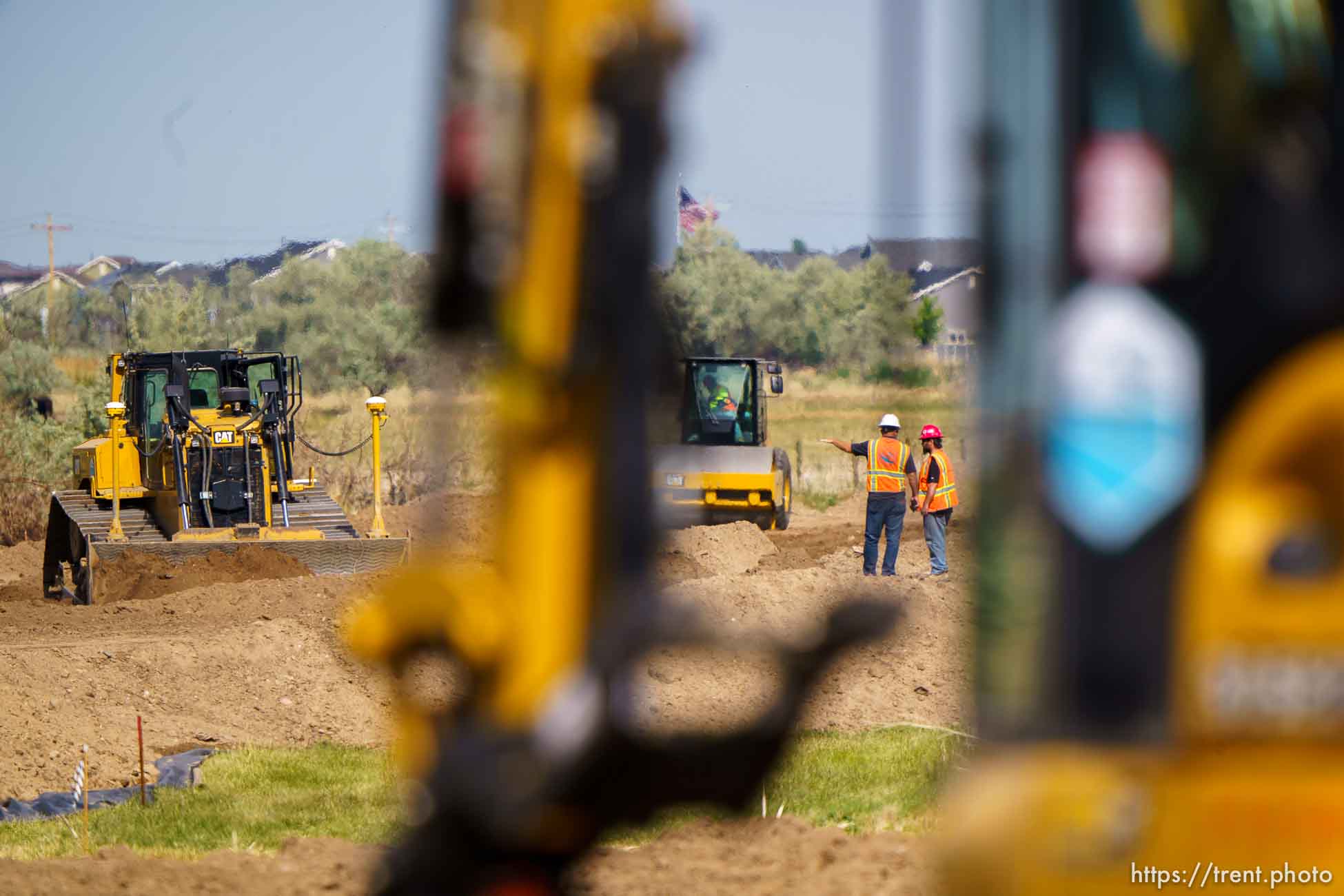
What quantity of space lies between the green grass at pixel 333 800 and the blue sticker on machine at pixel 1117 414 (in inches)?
177

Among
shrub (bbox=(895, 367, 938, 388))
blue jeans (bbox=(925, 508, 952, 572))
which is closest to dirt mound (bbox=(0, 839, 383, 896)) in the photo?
shrub (bbox=(895, 367, 938, 388))

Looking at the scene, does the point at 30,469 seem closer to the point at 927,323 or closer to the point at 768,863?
the point at 768,863

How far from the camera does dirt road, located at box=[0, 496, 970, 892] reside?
429 inches

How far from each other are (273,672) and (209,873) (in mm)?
6294

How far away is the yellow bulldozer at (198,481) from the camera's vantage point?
59.3 ft

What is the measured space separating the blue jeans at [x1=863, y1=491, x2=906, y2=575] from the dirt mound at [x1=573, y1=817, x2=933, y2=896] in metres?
10.0

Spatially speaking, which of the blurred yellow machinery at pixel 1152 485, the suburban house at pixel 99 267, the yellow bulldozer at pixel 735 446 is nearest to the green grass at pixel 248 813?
the blurred yellow machinery at pixel 1152 485

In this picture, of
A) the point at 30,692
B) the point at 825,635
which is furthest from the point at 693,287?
the point at 30,692

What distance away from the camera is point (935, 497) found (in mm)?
16984

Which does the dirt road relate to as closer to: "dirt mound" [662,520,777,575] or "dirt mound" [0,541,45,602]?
"dirt mound" [662,520,777,575]

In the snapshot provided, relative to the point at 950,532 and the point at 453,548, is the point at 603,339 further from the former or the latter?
the point at 950,532

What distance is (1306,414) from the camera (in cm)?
250

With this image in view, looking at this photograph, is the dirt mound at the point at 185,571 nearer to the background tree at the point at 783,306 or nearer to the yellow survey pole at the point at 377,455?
the yellow survey pole at the point at 377,455

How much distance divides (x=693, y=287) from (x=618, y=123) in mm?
999
